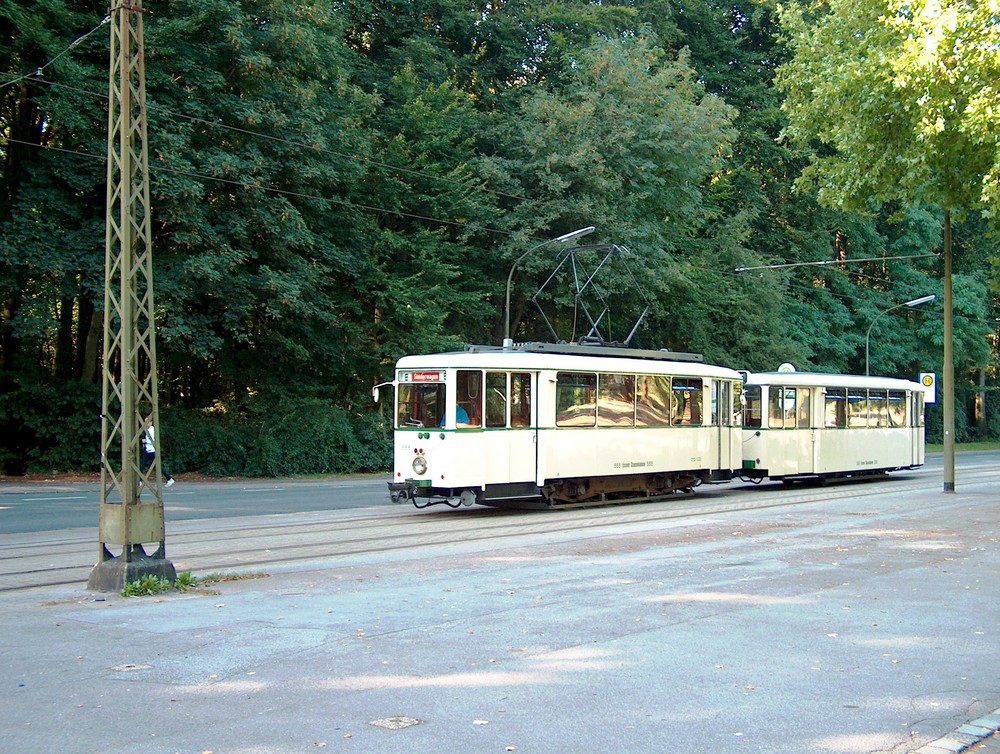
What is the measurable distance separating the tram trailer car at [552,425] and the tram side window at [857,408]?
5846 mm

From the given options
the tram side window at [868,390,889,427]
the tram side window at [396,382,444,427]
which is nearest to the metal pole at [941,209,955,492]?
the tram side window at [868,390,889,427]

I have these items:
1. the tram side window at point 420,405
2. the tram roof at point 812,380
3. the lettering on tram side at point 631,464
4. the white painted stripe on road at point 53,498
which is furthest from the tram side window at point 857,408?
the white painted stripe on road at point 53,498

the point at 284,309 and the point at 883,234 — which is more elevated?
the point at 883,234

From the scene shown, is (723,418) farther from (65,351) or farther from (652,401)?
(65,351)

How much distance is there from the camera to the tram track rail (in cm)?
1320

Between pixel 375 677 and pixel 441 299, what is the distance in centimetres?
2807

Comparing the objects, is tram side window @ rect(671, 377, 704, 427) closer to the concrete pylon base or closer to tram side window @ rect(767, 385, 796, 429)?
tram side window @ rect(767, 385, 796, 429)

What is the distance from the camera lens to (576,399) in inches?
835

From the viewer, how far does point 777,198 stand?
179ft

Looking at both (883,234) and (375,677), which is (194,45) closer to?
(375,677)

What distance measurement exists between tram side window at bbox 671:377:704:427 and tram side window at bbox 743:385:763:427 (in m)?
3.16

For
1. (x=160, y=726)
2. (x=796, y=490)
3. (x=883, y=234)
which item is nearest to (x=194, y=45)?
(x=796, y=490)

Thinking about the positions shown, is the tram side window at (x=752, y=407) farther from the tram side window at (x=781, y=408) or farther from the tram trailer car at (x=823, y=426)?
the tram side window at (x=781, y=408)

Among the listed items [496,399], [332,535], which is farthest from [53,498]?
[496,399]
